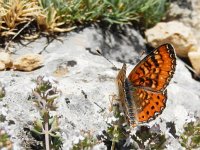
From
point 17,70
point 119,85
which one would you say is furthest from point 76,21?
point 119,85

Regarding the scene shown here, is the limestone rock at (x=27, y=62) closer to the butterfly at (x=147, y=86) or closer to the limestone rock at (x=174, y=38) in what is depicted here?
the butterfly at (x=147, y=86)

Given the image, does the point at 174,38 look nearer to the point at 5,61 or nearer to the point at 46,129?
the point at 5,61

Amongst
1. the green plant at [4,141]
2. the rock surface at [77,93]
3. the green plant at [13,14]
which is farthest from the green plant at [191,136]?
the green plant at [13,14]

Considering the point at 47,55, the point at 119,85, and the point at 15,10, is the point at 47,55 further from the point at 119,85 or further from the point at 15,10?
the point at 119,85

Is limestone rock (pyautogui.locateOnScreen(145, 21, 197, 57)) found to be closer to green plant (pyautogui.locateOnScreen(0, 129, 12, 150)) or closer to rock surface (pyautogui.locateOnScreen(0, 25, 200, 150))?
rock surface (pyautogui.locateOnScreen(0, 25, 200, 150))

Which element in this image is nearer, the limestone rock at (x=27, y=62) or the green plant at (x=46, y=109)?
the green plant at (x=46, y=109)

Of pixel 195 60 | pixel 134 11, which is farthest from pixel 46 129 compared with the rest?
pixel 195 60

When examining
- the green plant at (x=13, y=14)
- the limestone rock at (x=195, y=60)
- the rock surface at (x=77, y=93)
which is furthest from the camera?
the limestone rock at (x=195, y=60)
